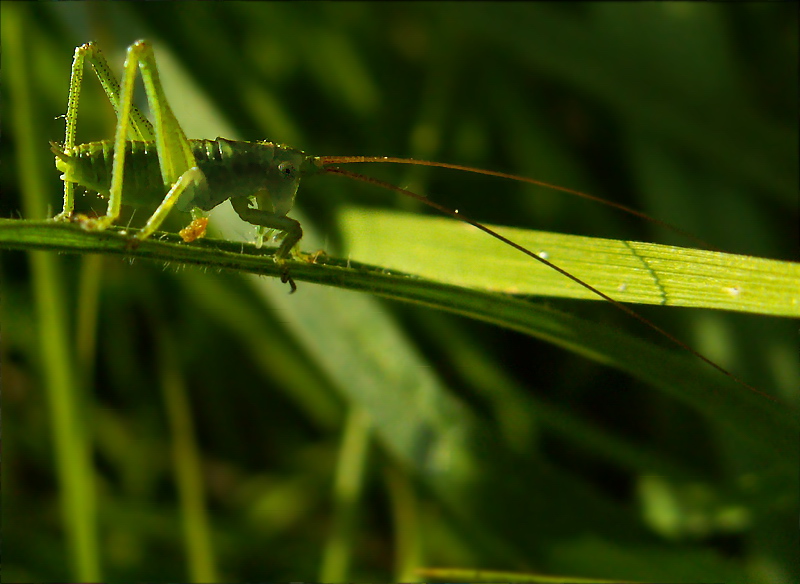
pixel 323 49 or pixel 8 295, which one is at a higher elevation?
pixel 323 49

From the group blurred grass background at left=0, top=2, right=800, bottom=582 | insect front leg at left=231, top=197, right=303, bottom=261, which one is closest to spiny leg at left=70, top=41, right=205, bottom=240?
insect front leg at left=231, top=197, right=303, bottom=261

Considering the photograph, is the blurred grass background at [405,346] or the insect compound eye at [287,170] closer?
the insect compound eye at [287,170]

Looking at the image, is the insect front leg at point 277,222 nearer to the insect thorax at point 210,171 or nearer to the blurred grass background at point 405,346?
the insect thorax at point 210,171

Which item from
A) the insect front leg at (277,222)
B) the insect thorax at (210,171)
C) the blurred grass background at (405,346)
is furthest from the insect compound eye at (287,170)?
the blurred grass background at (405,346)

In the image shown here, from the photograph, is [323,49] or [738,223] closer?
[738,223]

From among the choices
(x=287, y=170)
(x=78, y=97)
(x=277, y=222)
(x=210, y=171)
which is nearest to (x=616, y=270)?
(x=277, y=222)

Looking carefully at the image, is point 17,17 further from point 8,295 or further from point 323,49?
point 323,49

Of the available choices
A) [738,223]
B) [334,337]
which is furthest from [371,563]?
[738,223]
